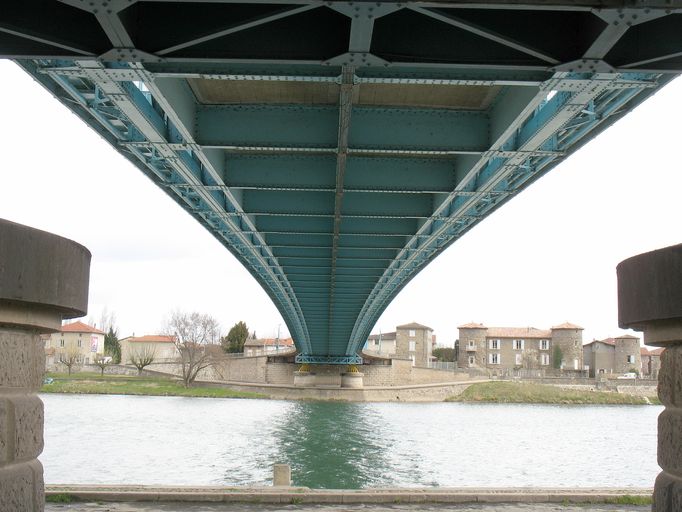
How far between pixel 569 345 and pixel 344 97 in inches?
4245

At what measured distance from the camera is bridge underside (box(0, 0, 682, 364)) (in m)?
8.12

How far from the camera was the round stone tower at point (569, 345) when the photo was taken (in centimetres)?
11244

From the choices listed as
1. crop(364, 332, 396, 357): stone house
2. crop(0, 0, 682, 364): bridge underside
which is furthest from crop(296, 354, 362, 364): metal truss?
crop(364, 332, 396, 357): stone house

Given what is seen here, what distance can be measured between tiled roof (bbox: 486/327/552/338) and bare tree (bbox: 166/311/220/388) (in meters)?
43.7

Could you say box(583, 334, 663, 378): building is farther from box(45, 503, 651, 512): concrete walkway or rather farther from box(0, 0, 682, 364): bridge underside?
box(45, 503, 651, 512): concrete walkway

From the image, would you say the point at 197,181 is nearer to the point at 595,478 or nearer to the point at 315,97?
the point at 315,97

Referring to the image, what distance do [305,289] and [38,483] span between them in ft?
98.0

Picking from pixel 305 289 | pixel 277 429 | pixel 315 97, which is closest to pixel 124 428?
pixel 277 429

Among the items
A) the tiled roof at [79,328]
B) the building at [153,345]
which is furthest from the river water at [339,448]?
the building at [153,345]

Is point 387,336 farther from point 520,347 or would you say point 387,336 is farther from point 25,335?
point 25,335

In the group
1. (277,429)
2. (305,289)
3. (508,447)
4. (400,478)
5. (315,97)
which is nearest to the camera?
(315,97)

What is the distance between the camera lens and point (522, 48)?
8.05 metres

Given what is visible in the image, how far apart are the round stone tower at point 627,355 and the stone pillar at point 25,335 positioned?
117 meters

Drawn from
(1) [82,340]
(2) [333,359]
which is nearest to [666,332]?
(2) [333,359]
